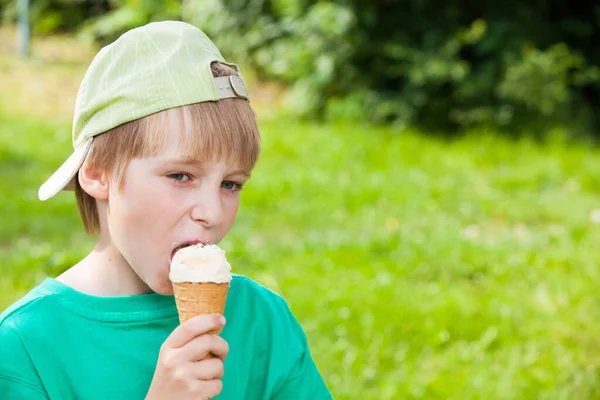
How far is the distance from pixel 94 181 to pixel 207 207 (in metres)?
0.26

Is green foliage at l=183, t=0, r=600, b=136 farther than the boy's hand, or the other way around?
green foliage at l=183, t=0, r=600, b=136

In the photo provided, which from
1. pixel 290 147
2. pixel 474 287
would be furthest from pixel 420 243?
pixel 290 147

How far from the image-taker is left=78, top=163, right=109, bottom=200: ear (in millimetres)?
1717

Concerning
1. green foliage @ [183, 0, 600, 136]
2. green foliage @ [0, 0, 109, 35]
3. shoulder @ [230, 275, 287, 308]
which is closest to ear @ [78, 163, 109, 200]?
shoulder @ [230, 275, 287, 308]

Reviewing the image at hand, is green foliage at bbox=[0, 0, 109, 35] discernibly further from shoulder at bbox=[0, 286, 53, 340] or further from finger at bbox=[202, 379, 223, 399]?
finger at bbox=[202, 379, 223, 399]

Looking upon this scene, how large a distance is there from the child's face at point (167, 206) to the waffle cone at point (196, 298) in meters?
0.09

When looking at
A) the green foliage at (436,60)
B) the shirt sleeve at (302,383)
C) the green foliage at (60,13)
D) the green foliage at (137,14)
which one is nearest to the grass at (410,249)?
the green foliage at (436,60)

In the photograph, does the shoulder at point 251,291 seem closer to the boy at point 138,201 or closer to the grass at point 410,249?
the boy at point 138,201

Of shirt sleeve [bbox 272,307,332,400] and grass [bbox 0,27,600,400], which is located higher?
shirt sleeve [bbox 272,307,332,400]

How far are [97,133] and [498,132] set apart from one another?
20.1ft

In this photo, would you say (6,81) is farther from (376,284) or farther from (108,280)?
(108,280)

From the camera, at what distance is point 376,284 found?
4.26 metres

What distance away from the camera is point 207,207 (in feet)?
5.38

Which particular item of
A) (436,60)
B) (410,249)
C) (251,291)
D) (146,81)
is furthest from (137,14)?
(146,81)
